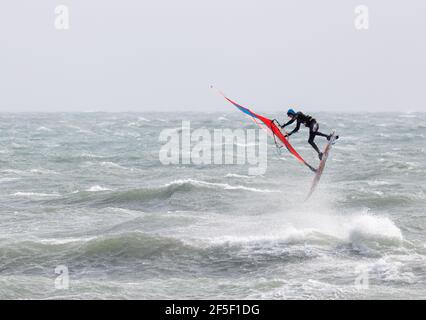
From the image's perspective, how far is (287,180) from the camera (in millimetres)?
39969

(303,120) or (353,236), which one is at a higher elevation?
(303,120)

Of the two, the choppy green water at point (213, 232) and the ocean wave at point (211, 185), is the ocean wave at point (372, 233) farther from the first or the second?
the ocean wave at point (211, 185)

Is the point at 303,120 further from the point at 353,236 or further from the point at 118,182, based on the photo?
the point at 118,182

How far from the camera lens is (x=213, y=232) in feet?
77.9

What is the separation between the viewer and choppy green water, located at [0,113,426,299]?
17281 mm

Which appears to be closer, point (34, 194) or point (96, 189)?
point (34, 194)

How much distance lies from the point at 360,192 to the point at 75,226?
15.6 metres

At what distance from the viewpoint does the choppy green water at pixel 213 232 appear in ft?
56.7

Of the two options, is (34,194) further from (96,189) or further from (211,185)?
Answer: (211,185)

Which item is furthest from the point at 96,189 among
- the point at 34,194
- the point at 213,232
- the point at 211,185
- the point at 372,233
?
the point at 372,233

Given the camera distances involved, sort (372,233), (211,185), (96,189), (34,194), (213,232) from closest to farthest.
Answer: (372,233) < (213,232) < (34,194) < (96,189) < (211,185)

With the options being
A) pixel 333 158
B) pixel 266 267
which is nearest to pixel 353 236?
pixel 266 267

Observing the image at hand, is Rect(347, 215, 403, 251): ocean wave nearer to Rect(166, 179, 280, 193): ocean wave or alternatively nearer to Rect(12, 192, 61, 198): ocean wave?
Rect(166, 179, 280, 193): ocean wave

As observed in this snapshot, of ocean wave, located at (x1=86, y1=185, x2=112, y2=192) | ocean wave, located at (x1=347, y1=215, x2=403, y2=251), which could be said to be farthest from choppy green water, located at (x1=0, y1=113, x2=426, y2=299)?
ocean wave, located at (x1=86, y1=185, x2=112, y2=192)
